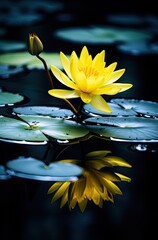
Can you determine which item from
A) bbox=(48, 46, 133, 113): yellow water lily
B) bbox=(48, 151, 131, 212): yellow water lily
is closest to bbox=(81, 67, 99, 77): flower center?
bbox=(48, 46, 133, 113): yellow water lily

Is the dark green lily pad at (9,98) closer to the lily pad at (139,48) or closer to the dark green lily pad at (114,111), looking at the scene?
the dark green lily pad at (114,111)

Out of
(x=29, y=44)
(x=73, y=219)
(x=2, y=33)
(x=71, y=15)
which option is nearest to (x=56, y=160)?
(x=73, y=219)

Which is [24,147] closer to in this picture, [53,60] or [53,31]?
[53,60]

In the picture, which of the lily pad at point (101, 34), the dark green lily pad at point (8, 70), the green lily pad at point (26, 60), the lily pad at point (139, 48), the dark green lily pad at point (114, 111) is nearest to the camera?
the dark green lily pad at point (114, 111)

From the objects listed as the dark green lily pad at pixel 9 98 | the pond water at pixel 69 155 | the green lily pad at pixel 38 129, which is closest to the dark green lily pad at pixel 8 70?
the pond water at pixel 69 155

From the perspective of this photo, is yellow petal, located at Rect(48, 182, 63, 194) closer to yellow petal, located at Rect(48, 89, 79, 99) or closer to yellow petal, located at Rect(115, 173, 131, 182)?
yellow petal, located at Rect(115, 173, 131, 182)

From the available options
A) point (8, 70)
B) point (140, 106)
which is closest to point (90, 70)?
point (140, 106)

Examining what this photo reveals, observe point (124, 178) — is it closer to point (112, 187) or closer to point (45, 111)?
point (112, 187)
